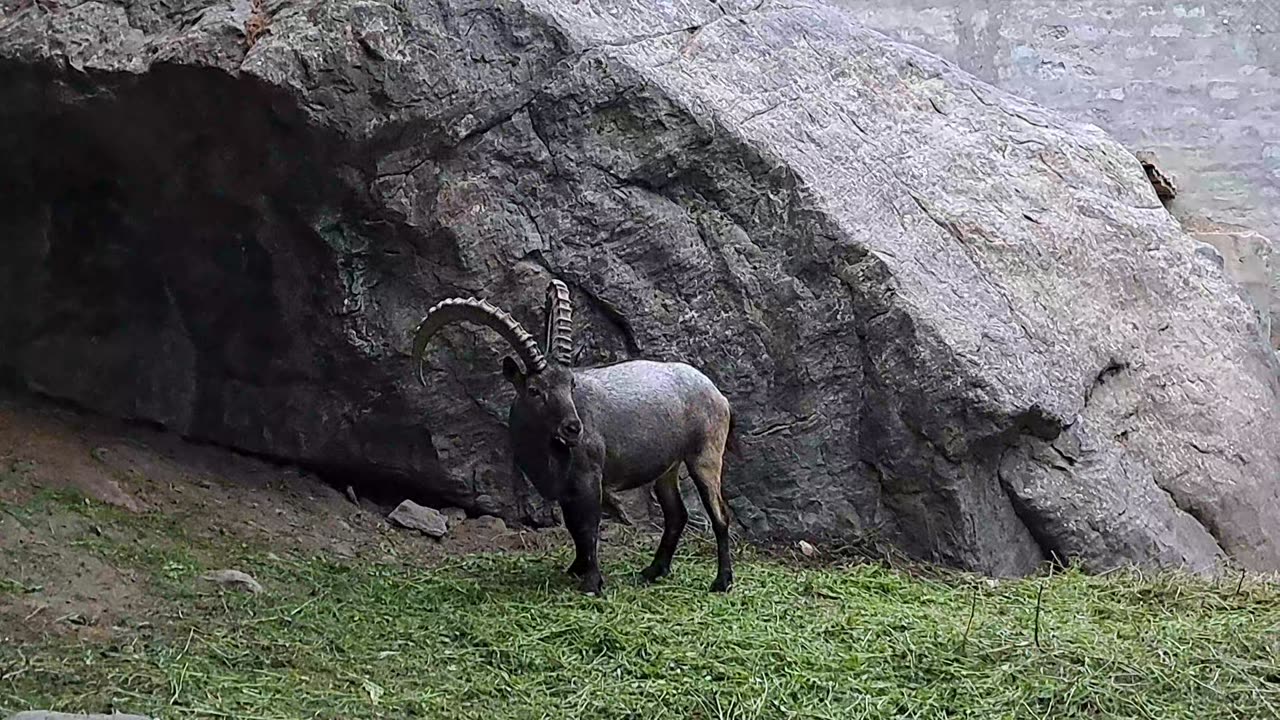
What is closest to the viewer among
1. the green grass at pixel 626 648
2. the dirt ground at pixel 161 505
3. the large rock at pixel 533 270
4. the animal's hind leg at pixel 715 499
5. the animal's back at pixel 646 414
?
the green grass at pixel 626 648

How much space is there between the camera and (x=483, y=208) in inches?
280

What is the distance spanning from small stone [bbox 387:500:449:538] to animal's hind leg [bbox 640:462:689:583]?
131cm

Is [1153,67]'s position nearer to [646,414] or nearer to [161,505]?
[646,414]

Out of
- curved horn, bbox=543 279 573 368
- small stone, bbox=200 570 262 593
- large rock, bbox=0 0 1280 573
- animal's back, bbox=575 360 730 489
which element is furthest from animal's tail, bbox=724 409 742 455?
small stone, bbox=200 570 262 593

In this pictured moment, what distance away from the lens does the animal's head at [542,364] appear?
5.85 m

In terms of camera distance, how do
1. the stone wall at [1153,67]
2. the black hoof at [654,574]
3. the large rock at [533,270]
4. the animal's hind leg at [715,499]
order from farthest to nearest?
1. the stone wall at [1153,67]
2. the large rock at [533,270]
3. the black hoof at [654,574]
4. the animal's hind leg at [715,499]

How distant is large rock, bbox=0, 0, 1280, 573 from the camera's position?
680 cm

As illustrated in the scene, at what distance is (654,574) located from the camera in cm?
640

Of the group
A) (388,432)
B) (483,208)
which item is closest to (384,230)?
(483,208)

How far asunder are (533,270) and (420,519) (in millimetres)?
1492

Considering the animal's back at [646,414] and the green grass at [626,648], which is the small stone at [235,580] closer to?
the green grass at [626,648]

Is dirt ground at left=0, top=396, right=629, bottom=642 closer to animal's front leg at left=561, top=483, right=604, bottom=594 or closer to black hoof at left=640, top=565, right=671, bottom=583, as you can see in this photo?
black hoof at left=640, top=565, right=671, bottom=583

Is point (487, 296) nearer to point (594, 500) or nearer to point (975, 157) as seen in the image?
point (594, 500)

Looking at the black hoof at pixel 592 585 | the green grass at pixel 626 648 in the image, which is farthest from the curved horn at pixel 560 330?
the green grass at pixel 626 648
